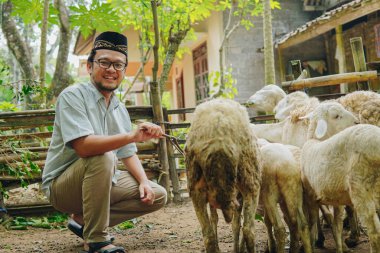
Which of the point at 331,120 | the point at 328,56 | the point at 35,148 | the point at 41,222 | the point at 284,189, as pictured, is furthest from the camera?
the point at 328,56

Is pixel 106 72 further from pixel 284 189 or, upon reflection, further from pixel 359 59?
pixel 359 59

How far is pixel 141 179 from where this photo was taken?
3951 millimetres

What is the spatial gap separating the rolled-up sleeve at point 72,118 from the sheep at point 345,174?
175cm

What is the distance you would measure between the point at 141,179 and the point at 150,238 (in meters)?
1.22

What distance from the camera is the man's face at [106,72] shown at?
3.66m

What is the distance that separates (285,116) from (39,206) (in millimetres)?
3659

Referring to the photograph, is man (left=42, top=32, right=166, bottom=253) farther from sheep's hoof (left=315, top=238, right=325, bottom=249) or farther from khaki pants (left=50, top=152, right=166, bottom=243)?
sheep's hoof (left=315, top=238, right=325, bottom=249)

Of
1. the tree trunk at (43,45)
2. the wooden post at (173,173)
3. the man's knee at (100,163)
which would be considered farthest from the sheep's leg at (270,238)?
the tree trunk at (43,45)

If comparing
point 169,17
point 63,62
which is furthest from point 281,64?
point 63,62

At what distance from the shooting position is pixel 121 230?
5.45m

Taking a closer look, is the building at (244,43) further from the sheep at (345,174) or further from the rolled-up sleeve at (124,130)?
the sheep at (345,174)

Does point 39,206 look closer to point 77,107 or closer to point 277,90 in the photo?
point 77,107

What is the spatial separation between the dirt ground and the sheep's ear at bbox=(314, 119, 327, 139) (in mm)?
1043

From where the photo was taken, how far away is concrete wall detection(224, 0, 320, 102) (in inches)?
512
